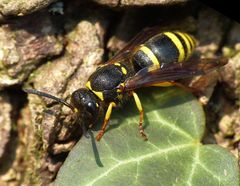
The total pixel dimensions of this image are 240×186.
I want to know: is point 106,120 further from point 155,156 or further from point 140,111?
point 155,156

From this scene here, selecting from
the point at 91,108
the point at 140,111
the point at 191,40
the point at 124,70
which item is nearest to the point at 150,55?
the point at 124,70

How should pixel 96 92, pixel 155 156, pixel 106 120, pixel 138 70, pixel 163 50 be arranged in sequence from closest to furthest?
pixel 155 156 → pixel 106 120 → pixel 96 92 → pixel 163 50 → pixel 138 70

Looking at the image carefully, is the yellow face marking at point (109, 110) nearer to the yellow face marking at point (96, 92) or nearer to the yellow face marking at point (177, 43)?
the yellow face marking at point (96, 92)

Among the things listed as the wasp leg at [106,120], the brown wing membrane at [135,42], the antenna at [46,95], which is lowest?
the wasp leg at [106,120]

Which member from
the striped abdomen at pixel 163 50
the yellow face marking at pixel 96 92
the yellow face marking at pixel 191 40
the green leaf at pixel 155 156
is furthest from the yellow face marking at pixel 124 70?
the yellow face marking at pixel 191 40

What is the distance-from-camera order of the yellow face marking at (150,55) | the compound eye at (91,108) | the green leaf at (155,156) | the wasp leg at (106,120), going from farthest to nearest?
the yellow face marking at (150,55) < the compound eye at (91,108) < the wasp leg at (106,120) < the green leaf at (155,156)

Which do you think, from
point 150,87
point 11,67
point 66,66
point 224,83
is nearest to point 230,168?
point 224,83

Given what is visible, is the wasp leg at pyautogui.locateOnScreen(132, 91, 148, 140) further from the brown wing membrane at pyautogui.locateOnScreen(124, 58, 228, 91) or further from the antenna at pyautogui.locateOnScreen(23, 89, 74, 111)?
the antenna at pyautogui.locateOnScreen(23, 89, 74, 111)
